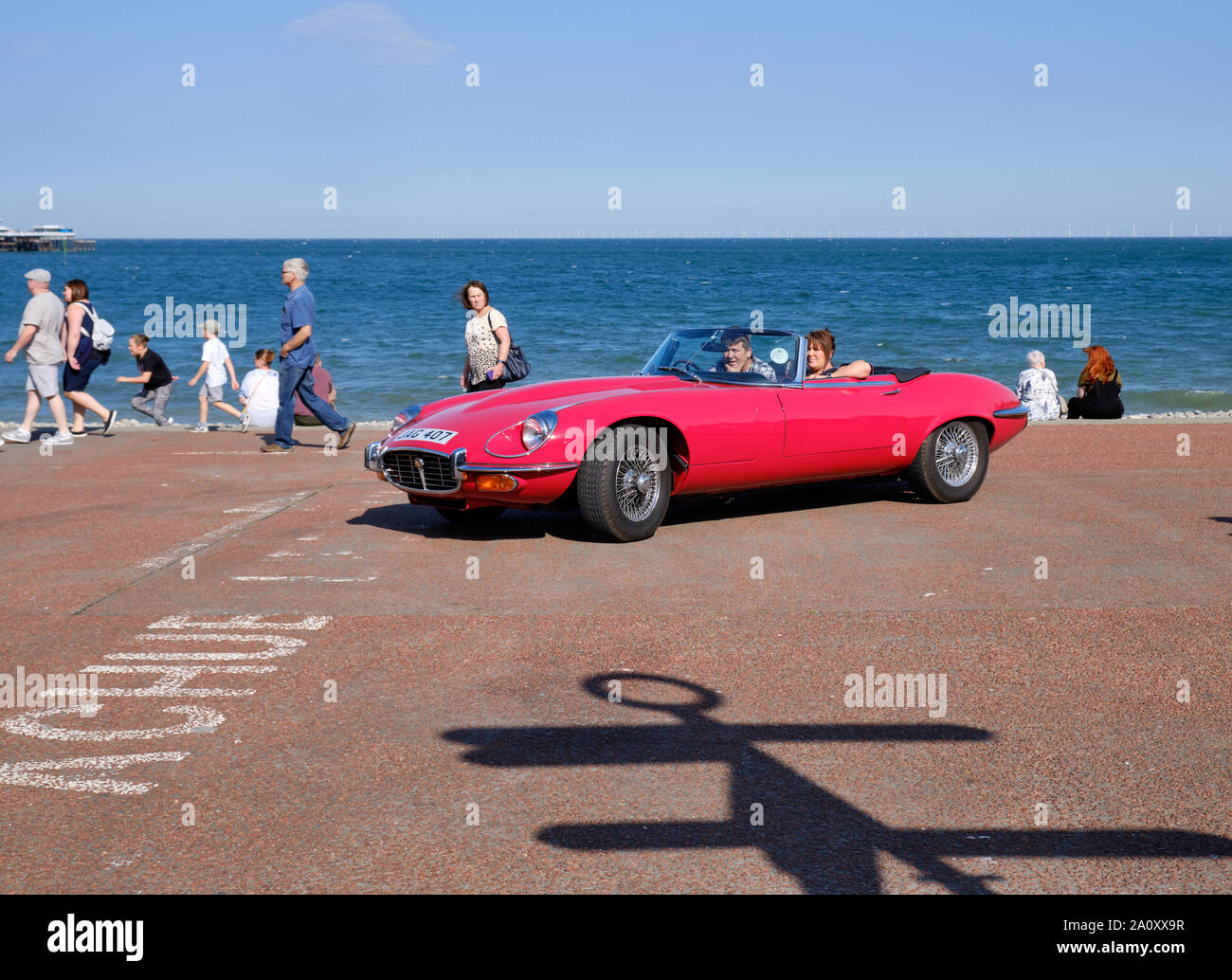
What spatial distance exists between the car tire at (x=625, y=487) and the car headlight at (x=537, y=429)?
30 centimetres

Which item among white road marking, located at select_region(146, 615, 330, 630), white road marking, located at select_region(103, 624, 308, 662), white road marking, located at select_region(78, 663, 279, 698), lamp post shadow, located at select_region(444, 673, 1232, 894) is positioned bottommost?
lamp post shadow, located at select_region(444, 673, 1232, 894)

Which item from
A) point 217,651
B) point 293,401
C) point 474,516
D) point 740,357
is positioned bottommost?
point 217,651

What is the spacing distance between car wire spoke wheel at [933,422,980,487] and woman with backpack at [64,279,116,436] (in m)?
8.97

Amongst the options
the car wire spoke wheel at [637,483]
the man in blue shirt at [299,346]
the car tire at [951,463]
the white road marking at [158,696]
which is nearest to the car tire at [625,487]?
the car wire spoke wheel at [637,483]

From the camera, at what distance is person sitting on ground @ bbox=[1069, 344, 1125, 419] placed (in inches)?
607

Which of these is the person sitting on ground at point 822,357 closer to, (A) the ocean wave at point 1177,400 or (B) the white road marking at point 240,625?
(B) the white road marking at point 240,625

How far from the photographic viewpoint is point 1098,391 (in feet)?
50.5

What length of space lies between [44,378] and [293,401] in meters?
2.79

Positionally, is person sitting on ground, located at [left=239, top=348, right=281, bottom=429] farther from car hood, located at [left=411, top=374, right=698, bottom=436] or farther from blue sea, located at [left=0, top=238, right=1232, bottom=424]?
car hood, located at [left=411, top=374, right=698, bottom=436]

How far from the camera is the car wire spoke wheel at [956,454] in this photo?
30.6 feet

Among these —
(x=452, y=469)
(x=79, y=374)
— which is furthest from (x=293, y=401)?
(x=452, y=469)

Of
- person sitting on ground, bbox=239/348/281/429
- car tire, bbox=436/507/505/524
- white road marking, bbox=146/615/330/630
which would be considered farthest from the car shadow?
person sitting on ground, bbox=239/348/281/429

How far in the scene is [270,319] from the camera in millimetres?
46250

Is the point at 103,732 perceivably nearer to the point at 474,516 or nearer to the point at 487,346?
the point at 474,516
